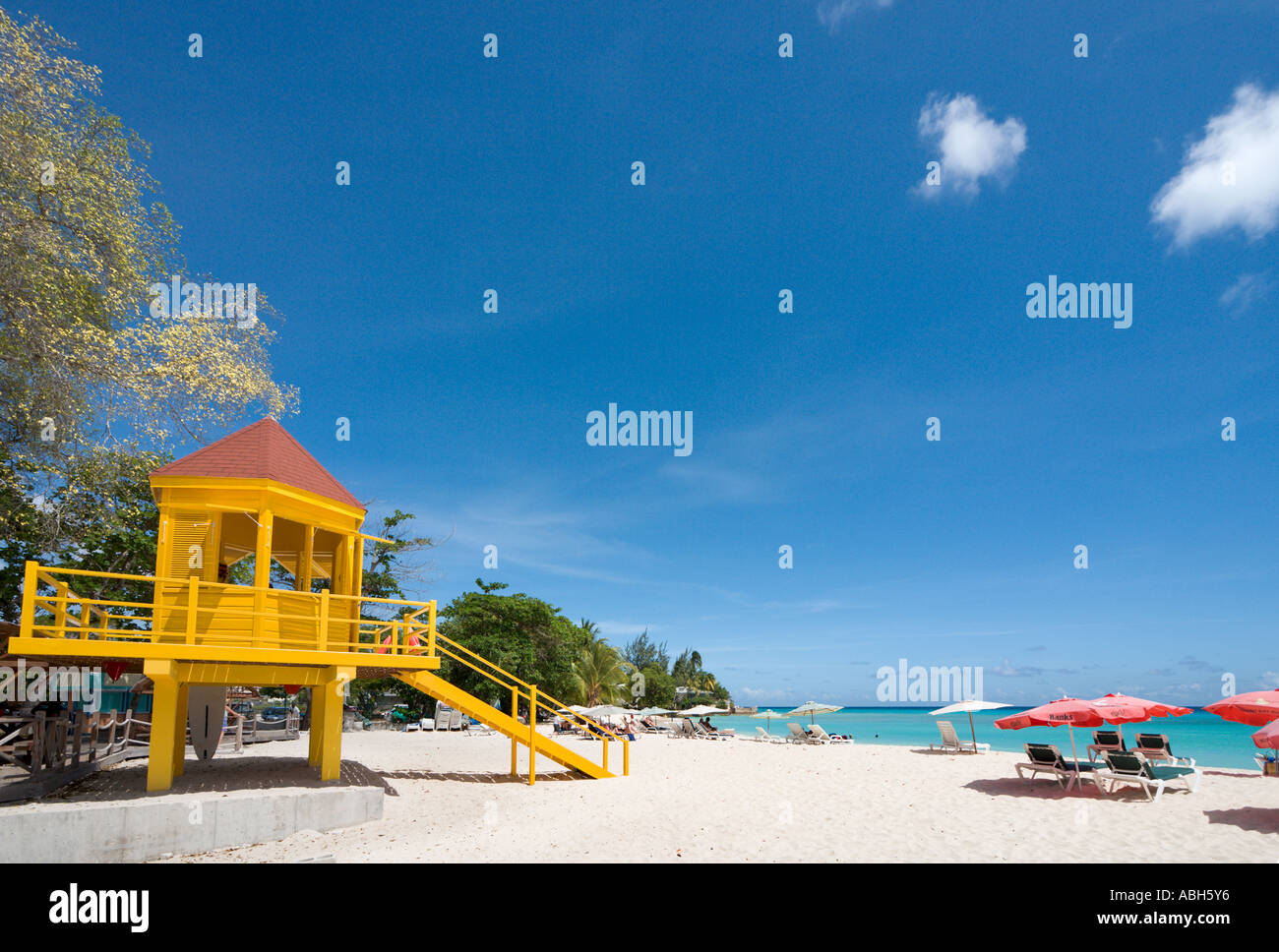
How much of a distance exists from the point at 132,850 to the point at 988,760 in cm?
2127

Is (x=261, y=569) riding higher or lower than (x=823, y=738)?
higher

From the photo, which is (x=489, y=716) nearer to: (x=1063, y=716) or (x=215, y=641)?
(x=215, y=641)

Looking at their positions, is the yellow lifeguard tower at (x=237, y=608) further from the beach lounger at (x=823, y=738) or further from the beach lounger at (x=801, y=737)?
the beach lounger at (x=823, y=738)

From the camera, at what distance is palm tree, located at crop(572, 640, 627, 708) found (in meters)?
55.7

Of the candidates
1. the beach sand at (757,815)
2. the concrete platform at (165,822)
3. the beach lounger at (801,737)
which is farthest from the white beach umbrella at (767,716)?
the concrete platform at (165,822)

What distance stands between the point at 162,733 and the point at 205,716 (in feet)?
19.2

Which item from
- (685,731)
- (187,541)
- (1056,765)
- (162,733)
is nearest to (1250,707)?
Answer: (1056,765)

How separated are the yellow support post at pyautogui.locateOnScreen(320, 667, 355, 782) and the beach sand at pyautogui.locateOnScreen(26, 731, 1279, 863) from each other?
Answer: 79 cm

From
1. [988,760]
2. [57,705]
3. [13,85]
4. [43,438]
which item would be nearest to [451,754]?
[57,705]

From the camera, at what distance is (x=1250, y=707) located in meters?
14.3

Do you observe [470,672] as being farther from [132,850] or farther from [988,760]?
[132,850]

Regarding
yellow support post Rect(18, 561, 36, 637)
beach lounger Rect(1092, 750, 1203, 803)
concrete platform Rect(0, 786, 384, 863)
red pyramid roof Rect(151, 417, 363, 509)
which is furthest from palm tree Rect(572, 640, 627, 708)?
yellow support post Rect(18, 561, 36, 637)

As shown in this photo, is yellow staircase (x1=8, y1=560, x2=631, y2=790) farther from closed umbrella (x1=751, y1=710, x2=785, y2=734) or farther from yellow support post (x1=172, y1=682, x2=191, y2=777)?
closed umbrella (x1=751, y1=710, x2=785, y2=734)

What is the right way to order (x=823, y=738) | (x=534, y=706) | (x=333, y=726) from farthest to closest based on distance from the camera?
1. (x=823, y=738)
2. (x=534, y=706)
3. (x=333, y=726)
